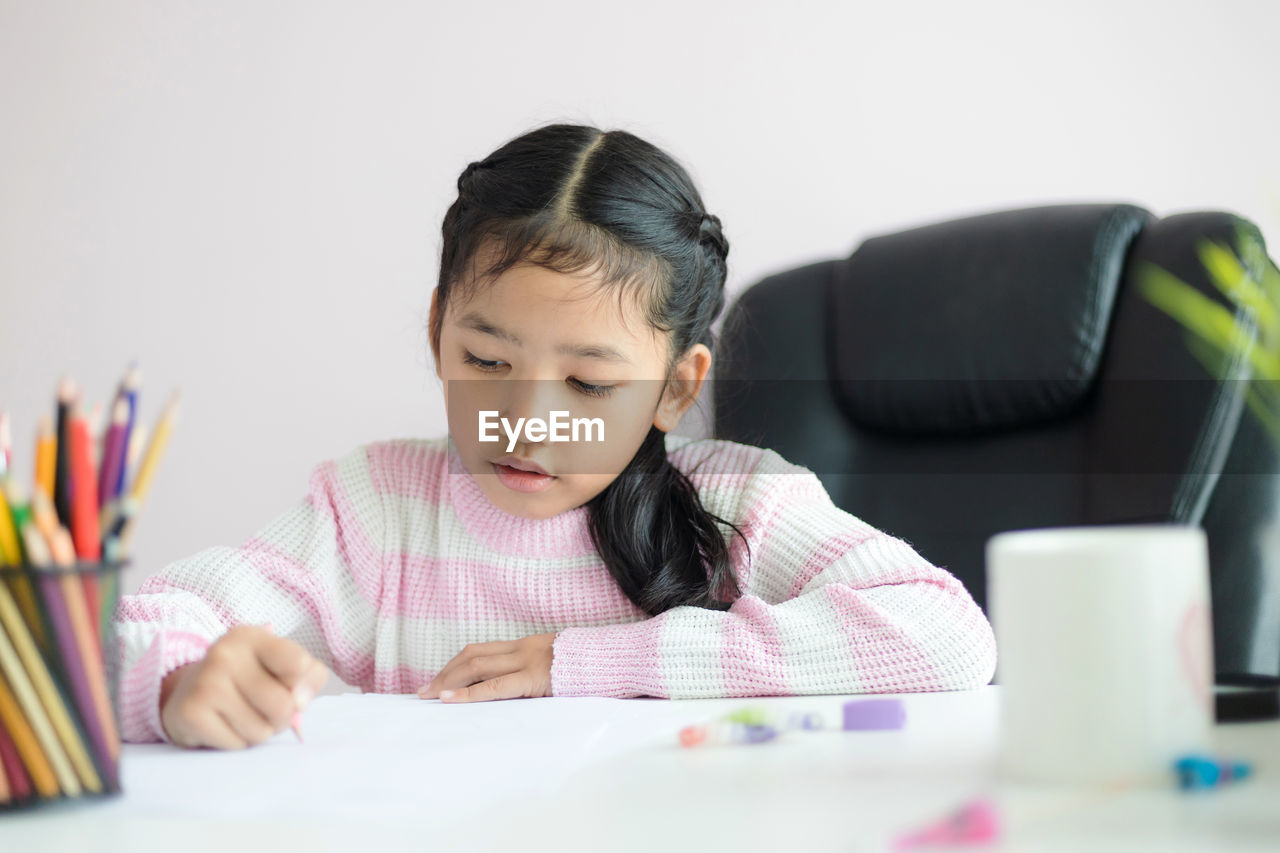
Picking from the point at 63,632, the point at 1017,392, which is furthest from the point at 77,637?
the point at 1017,392

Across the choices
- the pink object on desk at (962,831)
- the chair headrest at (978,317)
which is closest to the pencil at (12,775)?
the pink object on desk at (962,831)

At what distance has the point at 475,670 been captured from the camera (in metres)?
0.86

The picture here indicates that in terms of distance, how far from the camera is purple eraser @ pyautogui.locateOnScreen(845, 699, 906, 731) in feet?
1.91

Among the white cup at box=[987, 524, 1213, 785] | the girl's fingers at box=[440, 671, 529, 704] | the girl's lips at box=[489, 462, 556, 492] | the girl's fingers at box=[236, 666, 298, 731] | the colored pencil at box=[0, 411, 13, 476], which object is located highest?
the colored pencil at box=[0, 411, 13, 476]

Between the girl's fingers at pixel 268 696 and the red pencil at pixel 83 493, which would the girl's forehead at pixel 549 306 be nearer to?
the girl's fingers at pixel 268 696

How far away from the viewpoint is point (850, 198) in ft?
5.21

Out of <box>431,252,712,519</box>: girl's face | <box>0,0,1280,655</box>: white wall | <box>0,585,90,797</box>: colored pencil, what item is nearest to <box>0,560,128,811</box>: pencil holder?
<box>0,585,90,797</box>: colored pencil

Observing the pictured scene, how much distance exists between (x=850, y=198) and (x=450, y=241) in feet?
2.31

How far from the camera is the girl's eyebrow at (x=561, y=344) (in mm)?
960

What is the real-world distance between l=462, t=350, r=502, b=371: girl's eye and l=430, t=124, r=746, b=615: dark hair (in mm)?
71

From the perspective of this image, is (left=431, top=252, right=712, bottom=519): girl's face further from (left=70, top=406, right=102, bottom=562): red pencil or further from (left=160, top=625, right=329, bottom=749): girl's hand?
(left=70, top=406, right=102, bottom=562): red pencil

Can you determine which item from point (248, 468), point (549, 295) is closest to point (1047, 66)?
point (549, 295)

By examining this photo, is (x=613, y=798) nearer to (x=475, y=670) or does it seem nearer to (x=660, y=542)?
(x=475, y=670)

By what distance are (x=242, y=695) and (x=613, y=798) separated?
0.87 feet
